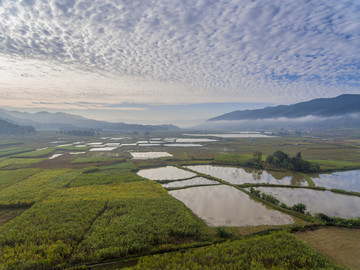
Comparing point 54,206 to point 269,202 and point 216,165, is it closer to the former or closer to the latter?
point 269,202

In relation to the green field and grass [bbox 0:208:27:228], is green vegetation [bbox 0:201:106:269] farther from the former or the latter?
grass [bbox 0:208:27:228]

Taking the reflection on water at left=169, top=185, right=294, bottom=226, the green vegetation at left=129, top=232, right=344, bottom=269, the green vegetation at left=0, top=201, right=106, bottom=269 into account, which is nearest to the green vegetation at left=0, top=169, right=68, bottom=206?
the green vegetation at left=0, top=201, right=106, bottom=269

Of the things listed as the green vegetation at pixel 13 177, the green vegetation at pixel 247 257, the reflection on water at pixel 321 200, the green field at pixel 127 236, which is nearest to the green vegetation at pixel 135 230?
the green field at pixel 127 236

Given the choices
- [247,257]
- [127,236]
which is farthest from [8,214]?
[247,257]

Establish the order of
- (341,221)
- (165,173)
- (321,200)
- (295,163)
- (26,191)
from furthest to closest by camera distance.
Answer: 1. (295,163)
2. (165,173)
3. (321,200)
4. (26,191)
5. (341,221)

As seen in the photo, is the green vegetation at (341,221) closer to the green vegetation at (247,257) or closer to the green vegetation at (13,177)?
the green vegetation at (247,257)

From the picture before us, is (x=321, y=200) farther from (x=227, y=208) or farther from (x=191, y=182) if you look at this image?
(x=191, y=182)
